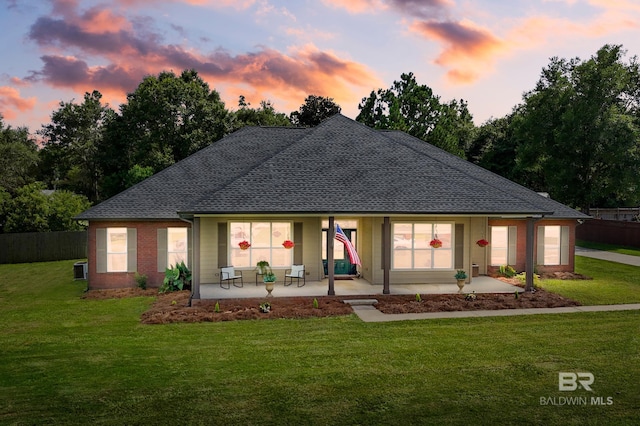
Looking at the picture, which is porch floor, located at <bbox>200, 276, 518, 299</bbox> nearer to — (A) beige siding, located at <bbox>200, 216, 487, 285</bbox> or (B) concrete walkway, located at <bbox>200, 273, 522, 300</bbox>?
(B) concrete walkway, located at <bbox>200, 273, 522, 300</bbox>

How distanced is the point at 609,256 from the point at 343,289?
21.7 metres

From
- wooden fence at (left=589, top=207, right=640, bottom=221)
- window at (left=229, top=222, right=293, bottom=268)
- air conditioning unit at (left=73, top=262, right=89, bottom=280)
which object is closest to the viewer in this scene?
window at (left=229, top=222, right=293, bottom=268)

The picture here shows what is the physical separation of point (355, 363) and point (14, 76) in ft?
162

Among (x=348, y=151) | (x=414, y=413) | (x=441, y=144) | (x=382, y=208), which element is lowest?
(x=414, y=413)

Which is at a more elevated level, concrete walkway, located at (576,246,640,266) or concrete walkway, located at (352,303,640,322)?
concrete walkway, located at (576,246,640,266)

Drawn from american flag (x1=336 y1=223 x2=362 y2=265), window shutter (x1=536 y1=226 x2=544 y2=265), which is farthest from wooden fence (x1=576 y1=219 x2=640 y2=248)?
american flag (x1=336 y1=223 x2=362 y2=265)

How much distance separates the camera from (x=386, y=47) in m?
24.1

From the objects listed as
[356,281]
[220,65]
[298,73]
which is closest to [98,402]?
[356,281]

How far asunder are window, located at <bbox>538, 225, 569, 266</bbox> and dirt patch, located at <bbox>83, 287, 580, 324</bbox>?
6120 mm

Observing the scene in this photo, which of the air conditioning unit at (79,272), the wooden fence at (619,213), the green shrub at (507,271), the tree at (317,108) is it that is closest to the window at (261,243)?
the air conditioning unit at (79,272)

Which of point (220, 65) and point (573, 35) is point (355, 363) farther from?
point (220, 65)

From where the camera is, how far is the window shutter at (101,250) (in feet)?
63.0

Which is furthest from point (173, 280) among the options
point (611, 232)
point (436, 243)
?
point (611, 232)

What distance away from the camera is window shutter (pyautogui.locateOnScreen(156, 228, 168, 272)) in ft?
63.8
